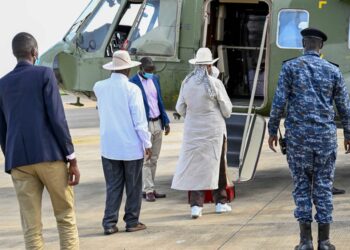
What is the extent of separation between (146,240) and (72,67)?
4795mm

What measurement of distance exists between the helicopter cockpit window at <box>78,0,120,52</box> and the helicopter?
1cm

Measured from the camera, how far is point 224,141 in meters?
9.23

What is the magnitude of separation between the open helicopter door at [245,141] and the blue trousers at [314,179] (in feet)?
9.38

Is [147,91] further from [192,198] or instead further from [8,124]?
[8,124]

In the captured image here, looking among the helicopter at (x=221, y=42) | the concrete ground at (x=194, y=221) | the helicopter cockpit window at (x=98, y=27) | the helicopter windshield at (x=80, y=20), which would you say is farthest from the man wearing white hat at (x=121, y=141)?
the helicopter windshield at (x=80, y=20)

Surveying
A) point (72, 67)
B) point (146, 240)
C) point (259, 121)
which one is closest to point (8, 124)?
point (146, 240)

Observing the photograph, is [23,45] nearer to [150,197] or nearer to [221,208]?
[221,208]

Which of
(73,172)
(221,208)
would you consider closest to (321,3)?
(221,208)

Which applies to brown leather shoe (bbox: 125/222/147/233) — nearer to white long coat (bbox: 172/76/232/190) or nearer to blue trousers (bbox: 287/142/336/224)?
white long coat (bbox: 172/76/232/190)

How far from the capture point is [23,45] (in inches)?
253

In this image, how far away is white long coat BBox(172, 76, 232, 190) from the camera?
29.4 feet

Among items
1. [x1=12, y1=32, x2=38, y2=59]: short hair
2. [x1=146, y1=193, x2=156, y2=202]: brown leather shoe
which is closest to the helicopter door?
[x1=146, y1=193, x2=156, y2=202]: brown leather shoe

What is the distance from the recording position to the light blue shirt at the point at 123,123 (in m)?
8.12

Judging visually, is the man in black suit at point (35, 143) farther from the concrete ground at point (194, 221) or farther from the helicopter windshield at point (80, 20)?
the helicopter windshield at point (80, 20)
